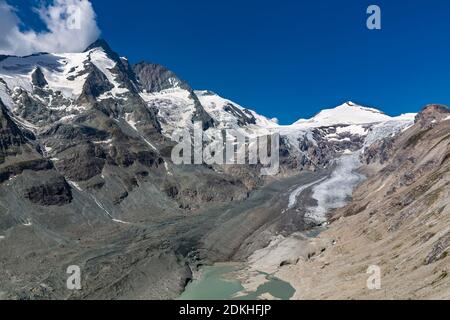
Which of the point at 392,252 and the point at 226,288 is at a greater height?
the point at 392,252

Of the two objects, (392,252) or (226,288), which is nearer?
(392,252)

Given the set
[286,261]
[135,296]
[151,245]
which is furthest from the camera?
[151,245]

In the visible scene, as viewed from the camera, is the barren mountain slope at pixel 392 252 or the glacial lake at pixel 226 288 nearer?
the barren mountain slope at pixel 392 252

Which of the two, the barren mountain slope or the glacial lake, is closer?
the barren mountain slope
